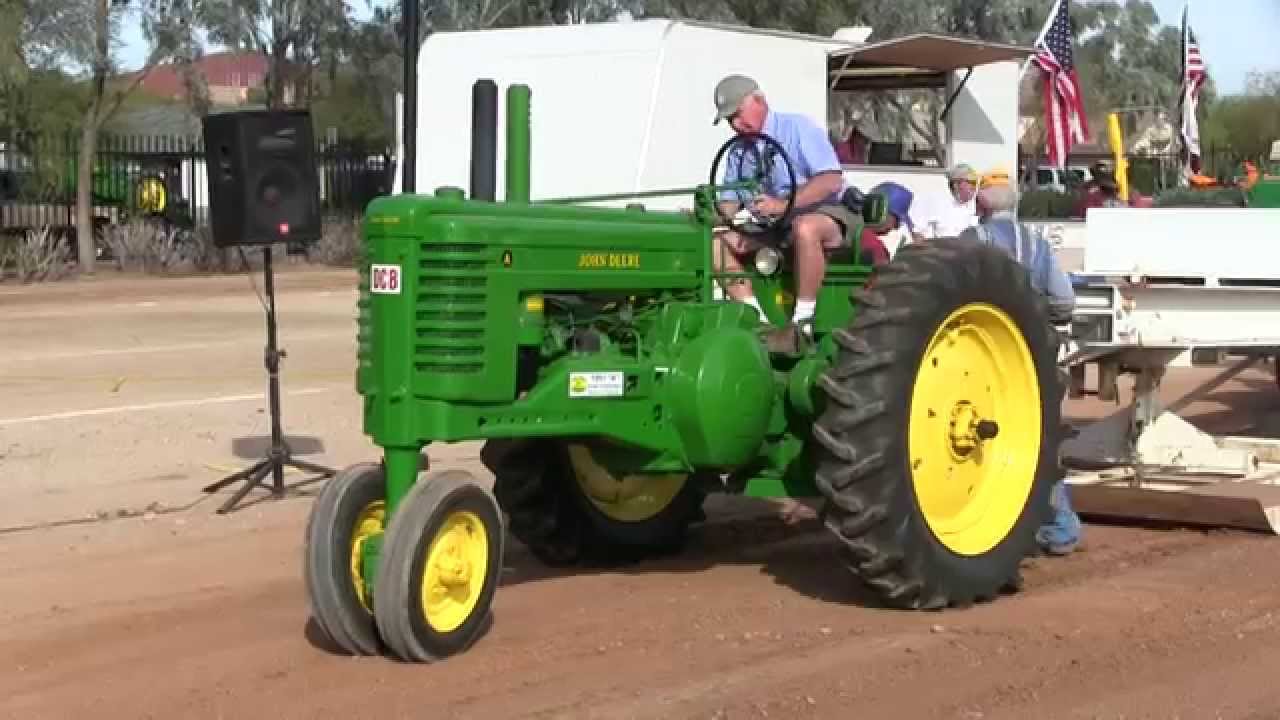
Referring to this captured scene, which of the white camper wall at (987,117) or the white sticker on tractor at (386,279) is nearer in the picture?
the white sticker on tractor at (386,279)

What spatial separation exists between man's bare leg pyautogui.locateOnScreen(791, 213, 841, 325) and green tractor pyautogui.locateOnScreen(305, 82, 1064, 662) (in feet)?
0.22

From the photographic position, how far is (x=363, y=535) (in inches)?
267

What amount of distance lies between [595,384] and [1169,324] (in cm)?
413

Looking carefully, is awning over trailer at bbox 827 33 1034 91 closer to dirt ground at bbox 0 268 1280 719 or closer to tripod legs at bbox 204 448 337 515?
dirt ground at bbox 0 268 1280 719

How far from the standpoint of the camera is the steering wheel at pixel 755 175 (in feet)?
25.6

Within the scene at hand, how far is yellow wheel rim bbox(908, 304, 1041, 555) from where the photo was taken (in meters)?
7.64

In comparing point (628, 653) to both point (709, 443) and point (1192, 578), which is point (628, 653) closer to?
point (709, 443)

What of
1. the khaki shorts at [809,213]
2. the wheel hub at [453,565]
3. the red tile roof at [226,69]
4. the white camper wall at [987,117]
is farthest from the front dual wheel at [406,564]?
the red tile roof at [226,69]

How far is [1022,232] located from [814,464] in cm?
210

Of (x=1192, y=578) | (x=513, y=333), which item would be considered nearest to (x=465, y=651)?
(x=513, y=333)

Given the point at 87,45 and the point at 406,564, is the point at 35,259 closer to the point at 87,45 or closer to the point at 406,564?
the point at 87,45

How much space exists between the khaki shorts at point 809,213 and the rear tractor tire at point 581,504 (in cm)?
97

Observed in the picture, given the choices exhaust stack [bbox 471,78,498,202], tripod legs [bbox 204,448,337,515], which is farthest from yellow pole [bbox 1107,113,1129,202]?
exhaust stack [bbox 471,78,498,202]

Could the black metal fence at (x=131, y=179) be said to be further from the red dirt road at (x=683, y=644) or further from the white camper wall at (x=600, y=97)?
the red dirt road at (x=683, y=644)
